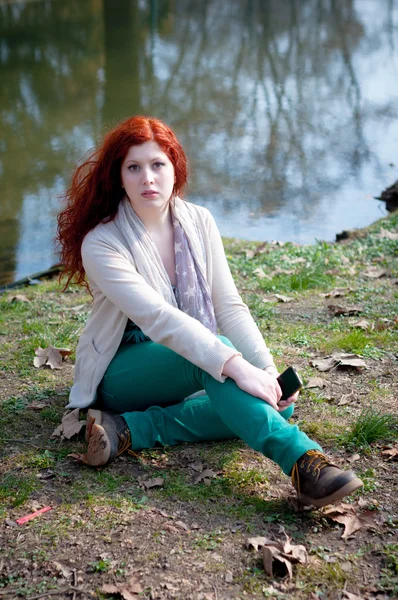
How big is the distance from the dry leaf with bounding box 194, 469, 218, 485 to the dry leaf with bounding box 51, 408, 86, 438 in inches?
25.6

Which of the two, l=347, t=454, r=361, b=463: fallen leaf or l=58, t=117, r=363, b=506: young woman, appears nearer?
l=58, t=117, r=363, b=506: young woman

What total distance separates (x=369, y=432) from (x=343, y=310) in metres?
1.70

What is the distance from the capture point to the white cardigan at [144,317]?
10.2ft

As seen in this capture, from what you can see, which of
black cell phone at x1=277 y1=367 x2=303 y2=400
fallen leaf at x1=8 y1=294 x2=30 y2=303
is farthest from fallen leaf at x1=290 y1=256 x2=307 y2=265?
black cell phone at x1=277 y1=367 x2=303 y2=400

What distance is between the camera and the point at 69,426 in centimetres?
353

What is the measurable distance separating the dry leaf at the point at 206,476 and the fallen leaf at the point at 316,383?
92cm

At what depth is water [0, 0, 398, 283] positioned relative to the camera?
29.6 ft

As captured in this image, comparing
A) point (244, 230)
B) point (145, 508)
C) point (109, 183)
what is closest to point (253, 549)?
point (145, 508)

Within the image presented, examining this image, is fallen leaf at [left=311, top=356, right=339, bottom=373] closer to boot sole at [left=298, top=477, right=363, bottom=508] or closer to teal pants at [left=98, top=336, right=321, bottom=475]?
teal pants at [left=98, top=336, right=321, bottom=475]

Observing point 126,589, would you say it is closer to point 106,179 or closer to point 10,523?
point 10,523

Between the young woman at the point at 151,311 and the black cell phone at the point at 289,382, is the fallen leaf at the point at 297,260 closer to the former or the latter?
the young woman at the point at 151,311

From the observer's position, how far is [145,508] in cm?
295

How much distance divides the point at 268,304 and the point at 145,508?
2.49m

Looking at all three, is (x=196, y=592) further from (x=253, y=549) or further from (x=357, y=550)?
(x=357, y=550)
